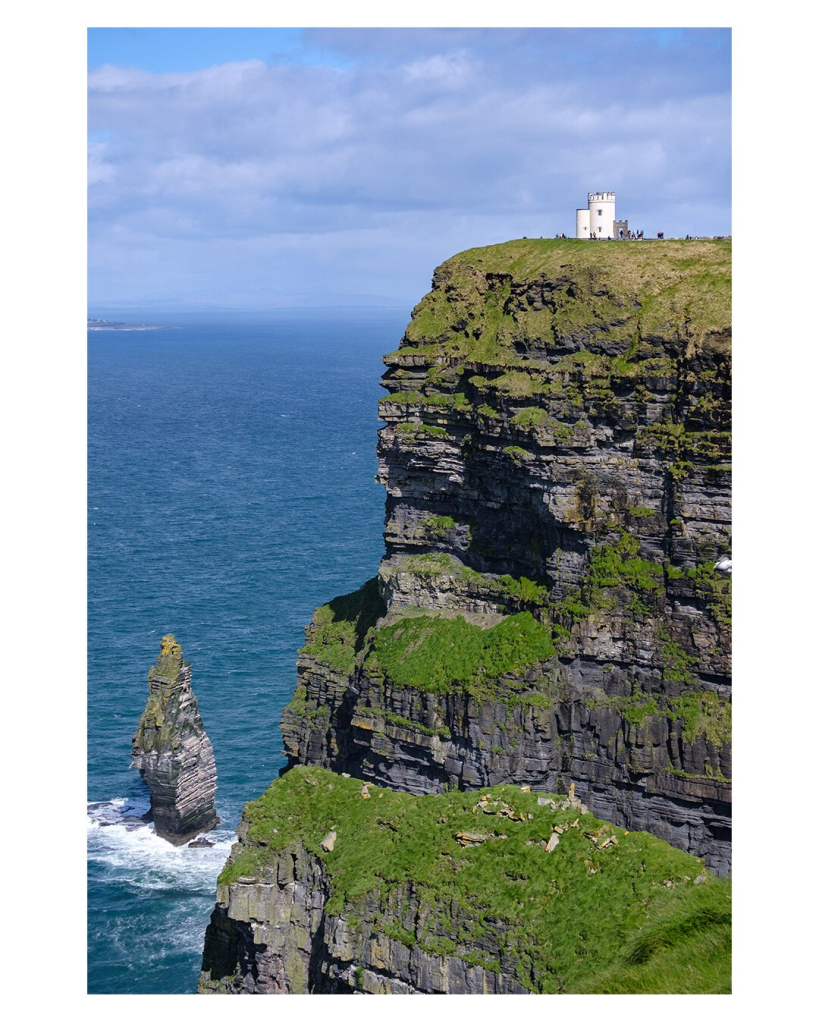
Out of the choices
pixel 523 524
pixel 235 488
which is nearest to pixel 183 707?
pixel 523 524

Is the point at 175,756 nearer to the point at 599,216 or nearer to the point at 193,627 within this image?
the point at 193,627

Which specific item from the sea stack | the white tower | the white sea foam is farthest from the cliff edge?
the white sea foam

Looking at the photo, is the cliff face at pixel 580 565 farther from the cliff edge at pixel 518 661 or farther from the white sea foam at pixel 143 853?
the white sea foam at pixel 143 853

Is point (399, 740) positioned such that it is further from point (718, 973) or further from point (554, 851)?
point (718, 973)

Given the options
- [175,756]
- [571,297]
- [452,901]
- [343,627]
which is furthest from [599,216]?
[452,901]

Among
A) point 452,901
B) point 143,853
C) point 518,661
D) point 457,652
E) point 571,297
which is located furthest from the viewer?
point 143,853

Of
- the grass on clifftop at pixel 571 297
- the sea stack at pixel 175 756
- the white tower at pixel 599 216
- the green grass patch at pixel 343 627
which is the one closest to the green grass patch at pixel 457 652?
the green grass patch at pixel 343 627
